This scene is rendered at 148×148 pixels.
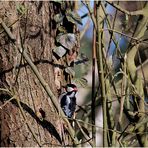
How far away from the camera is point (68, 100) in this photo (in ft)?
5.98

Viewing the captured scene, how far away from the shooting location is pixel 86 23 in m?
2.48

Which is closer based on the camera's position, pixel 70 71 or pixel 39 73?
pixel 39 73

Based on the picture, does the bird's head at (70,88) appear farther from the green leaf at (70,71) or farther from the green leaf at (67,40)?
the green leaf at (67,40)

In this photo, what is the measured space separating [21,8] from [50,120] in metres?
0.48

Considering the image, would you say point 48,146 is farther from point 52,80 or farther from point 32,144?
point 52,80

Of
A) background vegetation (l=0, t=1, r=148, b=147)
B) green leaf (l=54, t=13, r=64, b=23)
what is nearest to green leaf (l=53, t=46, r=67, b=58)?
background vegetation (l=0, t=1, r=148, b=147)

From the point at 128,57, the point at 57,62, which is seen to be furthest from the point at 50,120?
the point at 128,57

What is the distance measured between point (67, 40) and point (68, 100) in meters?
0.28

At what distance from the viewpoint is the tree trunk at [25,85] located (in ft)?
5.60

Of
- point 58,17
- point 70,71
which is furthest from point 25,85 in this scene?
point 58,17

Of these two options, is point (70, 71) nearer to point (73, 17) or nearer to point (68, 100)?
point (68, 100)

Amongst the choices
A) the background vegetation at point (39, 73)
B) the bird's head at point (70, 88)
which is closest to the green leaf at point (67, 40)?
the background vegetation at point (39, 73)

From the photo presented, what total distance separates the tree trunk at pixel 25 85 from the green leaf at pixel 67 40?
95mm

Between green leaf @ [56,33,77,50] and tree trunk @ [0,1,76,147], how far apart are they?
0.10m
